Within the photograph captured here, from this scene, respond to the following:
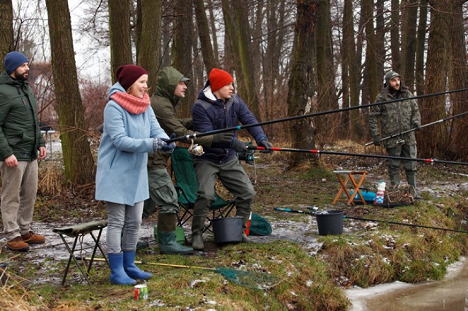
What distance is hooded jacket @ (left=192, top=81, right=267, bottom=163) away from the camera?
612 cm

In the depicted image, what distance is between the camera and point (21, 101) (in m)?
6.16

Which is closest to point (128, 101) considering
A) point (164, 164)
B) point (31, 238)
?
point (164, 164)

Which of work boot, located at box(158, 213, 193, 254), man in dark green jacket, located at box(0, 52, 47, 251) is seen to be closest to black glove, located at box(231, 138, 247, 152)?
work boot, located at box(158, 213, 193, 254)

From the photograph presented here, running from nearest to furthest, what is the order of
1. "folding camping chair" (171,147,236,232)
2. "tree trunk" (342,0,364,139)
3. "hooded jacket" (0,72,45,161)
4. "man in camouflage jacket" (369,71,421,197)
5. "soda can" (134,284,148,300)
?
"soda can" (134,284,148,300) < "hooded jacket" (0,72,45,161) < "folding camping chair" (171,147,236,232) < "man in camouflage jacket" (369,71,421,197) < "tree trunk" (342,0,364,139)

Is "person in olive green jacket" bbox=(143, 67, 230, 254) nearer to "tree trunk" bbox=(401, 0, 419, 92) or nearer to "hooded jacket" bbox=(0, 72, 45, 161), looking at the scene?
"hooded jacket" bbox=(0, 72, 45, 161)

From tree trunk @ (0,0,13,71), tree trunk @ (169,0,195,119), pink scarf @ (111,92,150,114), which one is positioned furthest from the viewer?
tree trunk @ (169,0,195,119)

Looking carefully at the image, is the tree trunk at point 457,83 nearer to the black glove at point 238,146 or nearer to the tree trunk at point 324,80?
the tree trunk at point 324,80

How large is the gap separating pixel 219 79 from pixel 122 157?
169 cm

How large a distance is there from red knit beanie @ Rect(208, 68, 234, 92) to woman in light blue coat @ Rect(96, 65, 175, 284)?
1234 mm

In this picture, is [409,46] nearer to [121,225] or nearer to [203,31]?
[203,31]

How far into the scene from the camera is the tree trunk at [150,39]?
966 cm

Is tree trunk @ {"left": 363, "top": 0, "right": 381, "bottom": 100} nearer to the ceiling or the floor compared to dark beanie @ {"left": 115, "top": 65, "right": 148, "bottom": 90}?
nearer to the ceiling

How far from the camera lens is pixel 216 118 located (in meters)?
6.18

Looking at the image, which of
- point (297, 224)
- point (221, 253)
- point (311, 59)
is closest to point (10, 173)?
point (221, 253)
